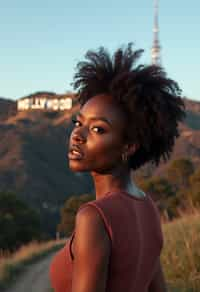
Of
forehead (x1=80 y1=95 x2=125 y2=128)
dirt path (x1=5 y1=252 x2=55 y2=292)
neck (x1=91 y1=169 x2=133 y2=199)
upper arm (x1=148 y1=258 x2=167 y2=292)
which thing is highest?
forehead (x1=80 y1=95 x2=125 y2=128)

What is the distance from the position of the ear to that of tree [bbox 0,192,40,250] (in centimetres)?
3274

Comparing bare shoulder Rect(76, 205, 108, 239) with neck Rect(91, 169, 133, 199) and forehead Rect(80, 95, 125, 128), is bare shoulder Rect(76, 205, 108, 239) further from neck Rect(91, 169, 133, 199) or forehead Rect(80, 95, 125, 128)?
forehead Rect(80, 95, 125, 128)

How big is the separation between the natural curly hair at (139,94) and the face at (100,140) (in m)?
0.05

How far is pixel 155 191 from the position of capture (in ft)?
125

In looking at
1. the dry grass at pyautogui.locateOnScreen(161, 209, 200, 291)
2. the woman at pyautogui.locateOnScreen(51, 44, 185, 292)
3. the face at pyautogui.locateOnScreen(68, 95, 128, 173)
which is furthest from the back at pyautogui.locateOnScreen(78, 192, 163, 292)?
the dry grass at pyautogui.locateOnScreen(161, 209, 200, 291)

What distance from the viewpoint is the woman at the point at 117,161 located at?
1.49m

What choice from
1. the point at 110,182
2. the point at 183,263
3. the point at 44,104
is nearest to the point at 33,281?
the point at 183,263

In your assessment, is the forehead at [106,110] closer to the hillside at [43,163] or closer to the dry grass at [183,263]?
the dry grass at [183,263]

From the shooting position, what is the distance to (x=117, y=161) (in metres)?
1.77

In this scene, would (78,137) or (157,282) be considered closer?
(78,137)

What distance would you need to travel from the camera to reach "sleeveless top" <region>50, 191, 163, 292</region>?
5.03 ft

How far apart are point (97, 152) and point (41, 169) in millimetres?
81209

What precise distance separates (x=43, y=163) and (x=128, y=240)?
8455cm

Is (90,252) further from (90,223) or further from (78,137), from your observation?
(78,137)
